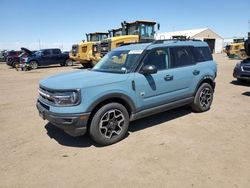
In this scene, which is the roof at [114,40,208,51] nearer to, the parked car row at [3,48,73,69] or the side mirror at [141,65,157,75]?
the side mirror at [141,65,157,75]

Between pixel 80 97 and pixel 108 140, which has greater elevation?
pixel 80 97

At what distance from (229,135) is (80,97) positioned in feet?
10.2

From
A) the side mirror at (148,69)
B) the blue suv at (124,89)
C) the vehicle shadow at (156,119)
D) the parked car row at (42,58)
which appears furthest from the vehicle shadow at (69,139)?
the parked car row at (42,58)

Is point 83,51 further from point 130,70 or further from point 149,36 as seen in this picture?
point 130,70

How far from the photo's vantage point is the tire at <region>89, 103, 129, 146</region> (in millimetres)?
3961

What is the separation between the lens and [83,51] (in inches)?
737

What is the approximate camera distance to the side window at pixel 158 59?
15.4ft

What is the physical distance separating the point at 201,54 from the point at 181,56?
905 mm

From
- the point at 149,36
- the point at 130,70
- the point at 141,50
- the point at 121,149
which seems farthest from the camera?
the point at 149,36

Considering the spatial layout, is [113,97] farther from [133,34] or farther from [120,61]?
[133,34]

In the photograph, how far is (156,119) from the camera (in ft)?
18.0

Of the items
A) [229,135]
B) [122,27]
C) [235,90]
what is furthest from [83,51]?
[229,135]

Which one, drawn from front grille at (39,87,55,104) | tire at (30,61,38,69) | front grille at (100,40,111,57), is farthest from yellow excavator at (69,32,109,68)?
front grille at (39,87,55,104)

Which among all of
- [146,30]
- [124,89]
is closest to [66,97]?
[124,89]
